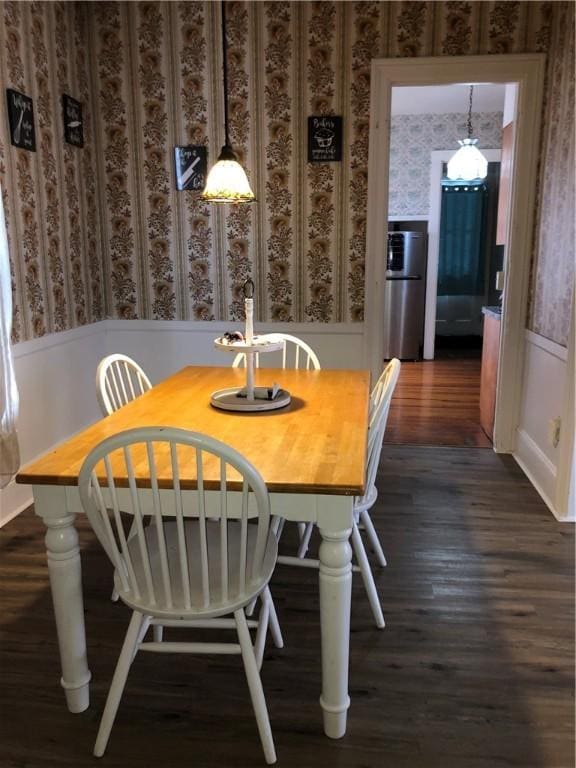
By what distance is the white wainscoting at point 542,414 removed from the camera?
9.73 feet

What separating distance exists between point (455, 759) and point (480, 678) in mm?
330

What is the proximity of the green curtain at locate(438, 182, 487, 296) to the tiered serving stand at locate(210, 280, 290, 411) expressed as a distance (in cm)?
Result: 592

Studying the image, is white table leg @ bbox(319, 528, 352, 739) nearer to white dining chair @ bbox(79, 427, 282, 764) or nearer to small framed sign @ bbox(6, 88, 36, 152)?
white dining chair @ bbox(79, 427, 282, 764)

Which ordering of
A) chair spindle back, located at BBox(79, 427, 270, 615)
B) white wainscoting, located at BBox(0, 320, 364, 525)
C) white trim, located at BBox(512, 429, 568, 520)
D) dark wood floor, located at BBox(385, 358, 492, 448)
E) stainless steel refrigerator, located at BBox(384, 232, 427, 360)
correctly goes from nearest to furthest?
1. chair spindle back, located at BBox(79, 427, 270, 615)
2. white trim, located at BBox(512, 429, 568, 520)
3. white wainscoting, located at BBox(0, 320, 364, 525)
4. dark wood floor, located at BBox(385, 358, 492, 448)
5. stainless steel refrigerator, located at BBox(384, 232, 427, 360)

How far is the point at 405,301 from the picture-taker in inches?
275

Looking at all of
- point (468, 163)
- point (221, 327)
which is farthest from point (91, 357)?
point (468, 163)

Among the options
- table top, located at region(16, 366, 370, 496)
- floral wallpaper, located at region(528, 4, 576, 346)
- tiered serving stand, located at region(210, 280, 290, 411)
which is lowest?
table top, located at region(16, 366, 370, 496)

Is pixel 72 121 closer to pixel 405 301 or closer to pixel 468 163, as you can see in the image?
pixel 468 163

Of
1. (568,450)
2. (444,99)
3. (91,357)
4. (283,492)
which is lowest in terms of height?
(568,450)

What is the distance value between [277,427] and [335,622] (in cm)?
61

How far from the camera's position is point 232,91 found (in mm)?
3676

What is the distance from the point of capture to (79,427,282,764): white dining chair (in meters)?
1.38

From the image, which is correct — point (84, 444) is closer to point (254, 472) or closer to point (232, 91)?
point (254, 472)

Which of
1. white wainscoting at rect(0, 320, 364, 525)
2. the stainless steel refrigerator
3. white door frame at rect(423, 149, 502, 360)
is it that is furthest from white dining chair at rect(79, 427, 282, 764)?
white door frame at rect(423, 149, 502, 360)
